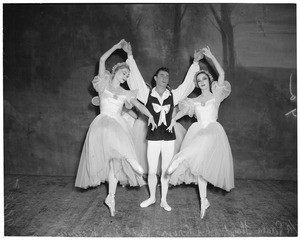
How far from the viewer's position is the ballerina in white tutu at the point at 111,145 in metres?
3.19

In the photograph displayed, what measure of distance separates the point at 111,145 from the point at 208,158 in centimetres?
115

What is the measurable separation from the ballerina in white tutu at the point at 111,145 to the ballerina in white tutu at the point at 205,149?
1.62 ft

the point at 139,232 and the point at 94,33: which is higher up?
the point at 94,33

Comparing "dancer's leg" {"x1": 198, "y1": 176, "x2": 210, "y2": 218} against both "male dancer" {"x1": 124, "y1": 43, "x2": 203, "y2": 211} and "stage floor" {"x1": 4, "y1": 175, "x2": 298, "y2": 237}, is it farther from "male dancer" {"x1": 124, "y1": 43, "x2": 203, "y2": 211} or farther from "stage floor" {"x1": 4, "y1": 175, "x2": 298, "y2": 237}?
"male dancer" {"x1": 124, "y1": 43, "x2": 203, "y2": 211}

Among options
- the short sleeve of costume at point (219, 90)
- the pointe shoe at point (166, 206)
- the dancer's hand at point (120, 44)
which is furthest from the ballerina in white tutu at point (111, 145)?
the short sleeve of costume at point (219, 90)

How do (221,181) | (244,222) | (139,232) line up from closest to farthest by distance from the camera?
1. (139,232)
2. (244,222)
3. (221,181)

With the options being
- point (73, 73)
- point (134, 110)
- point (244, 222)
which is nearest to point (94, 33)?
point (73, 73)

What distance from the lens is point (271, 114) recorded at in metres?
4.51

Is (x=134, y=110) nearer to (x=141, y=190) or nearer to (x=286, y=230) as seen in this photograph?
(x=141, y=190)

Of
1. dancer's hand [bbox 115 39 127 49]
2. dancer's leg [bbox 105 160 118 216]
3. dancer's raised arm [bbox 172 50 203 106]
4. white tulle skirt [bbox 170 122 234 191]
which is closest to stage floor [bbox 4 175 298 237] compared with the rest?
dancer's leg [bbox 105 160 118 216]

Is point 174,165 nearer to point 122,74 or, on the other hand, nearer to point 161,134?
point 161,134

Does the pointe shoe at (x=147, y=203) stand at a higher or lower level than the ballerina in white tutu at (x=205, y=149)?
lower

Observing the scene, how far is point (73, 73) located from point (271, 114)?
339cm

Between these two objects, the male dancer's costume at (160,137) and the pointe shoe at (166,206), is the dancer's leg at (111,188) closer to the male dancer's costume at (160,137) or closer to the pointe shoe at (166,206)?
the male dancer's costume at (160,137)
